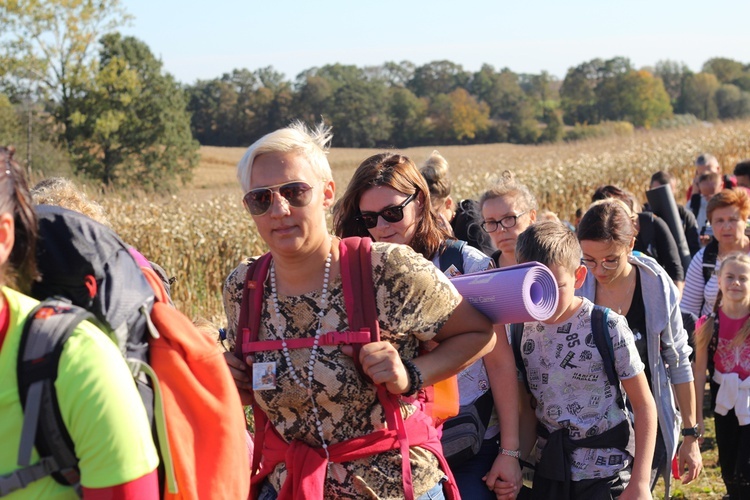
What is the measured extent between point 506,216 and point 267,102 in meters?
62.7

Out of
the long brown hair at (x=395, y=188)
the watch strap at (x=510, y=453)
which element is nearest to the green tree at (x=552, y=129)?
the long brown hair at (x=395, y=188)

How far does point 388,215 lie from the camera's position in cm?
384

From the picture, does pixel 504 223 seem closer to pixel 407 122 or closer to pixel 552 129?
pixel 552 129

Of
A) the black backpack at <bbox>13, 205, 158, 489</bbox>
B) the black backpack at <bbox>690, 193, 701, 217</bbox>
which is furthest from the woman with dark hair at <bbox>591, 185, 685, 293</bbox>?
the black backpack at <bbox>13, 205, 158, 489</bbox>

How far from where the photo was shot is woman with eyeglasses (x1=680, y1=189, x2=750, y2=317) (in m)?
5.91

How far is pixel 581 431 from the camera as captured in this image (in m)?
3.46

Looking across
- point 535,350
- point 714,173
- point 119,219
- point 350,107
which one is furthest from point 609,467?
point 350,107

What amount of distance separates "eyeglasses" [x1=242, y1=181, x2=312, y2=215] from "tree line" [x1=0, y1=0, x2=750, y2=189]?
2624cm

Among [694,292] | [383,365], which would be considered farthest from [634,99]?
[383,365]

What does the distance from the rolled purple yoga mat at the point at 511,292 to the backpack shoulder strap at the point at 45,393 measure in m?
1.29

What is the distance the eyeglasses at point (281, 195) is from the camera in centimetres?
256

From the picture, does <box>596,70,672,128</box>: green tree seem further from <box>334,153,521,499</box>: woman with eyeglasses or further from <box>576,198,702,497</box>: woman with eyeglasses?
<box>334,153,521,499</box>: woman with eyeglasses

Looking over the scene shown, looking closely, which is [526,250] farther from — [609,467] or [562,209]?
[562,209]

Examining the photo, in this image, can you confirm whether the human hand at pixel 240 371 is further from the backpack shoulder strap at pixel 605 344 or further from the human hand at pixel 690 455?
the human hand at pixel 690 455
